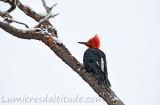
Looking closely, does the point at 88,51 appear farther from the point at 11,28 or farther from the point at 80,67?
the point at 11,28

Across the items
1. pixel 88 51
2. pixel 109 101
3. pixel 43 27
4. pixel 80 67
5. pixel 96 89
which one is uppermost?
pixel 88 51

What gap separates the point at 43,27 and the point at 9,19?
1.29 ft

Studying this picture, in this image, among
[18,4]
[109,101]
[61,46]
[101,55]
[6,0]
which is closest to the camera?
[109,101]

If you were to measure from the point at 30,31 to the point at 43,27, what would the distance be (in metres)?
0.30

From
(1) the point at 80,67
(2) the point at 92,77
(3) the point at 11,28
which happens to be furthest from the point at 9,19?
(2) the point at 92,77

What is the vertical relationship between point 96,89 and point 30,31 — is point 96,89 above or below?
below

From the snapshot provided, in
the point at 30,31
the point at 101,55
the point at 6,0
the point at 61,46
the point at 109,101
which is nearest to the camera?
the point at 109,101

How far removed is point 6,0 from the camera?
123 inches

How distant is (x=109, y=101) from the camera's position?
8.20 ft

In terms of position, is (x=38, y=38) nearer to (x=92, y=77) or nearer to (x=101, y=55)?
(x=92, y=77)

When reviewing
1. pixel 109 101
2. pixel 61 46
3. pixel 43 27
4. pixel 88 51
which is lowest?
pixel 109 101

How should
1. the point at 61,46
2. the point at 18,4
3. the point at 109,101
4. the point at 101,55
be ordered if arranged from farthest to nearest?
the point at 101,55 < the point at 18,4 < the point at 61,46 < the point at 109,101

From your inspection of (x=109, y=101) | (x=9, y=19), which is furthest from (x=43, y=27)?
(x=109, y=101)

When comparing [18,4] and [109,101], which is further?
[18,4]
